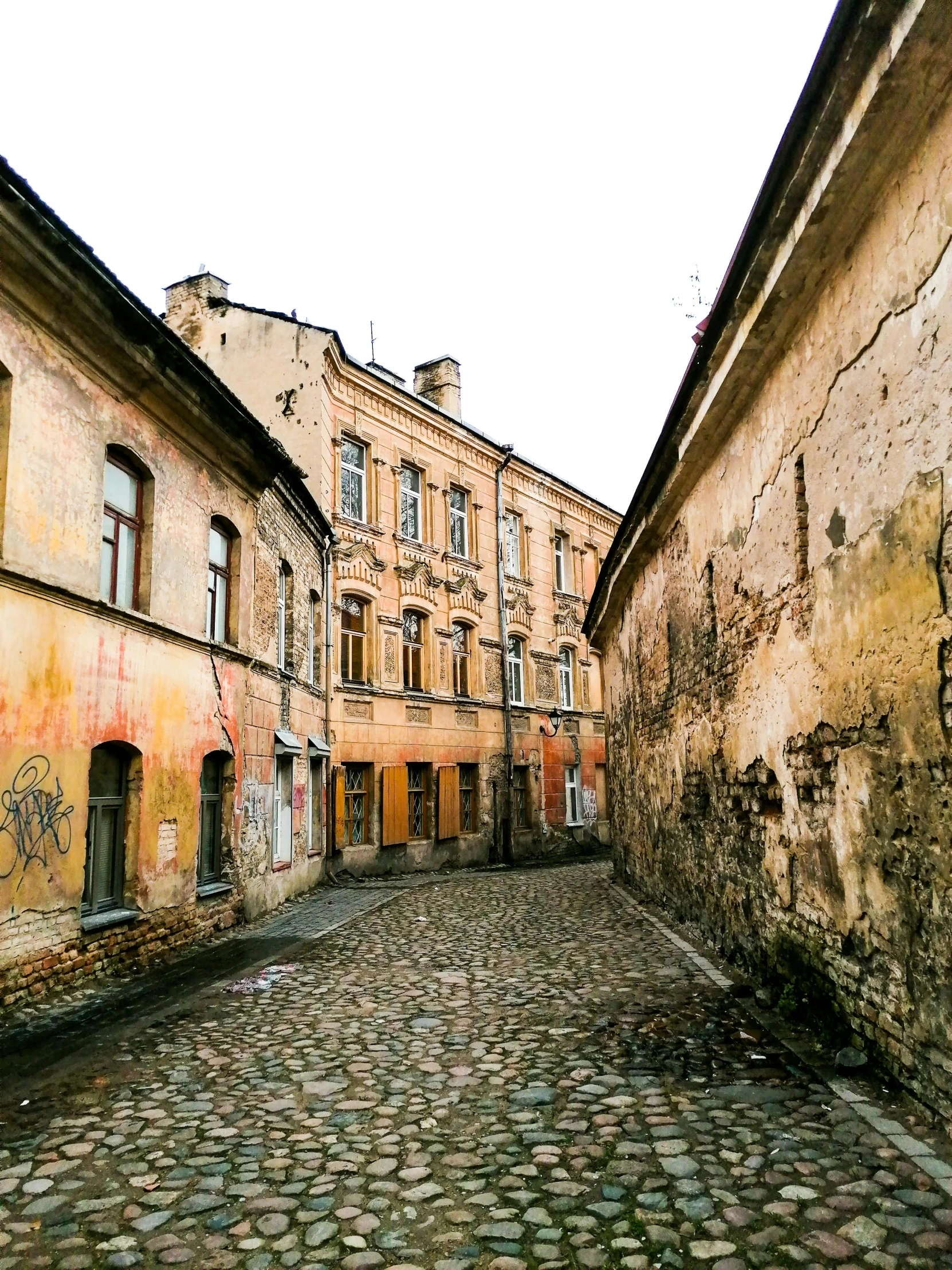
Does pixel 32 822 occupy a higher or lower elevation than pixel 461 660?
lower

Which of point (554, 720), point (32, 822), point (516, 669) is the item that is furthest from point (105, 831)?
point (554, 720)

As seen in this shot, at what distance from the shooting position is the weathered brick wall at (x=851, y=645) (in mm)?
3854

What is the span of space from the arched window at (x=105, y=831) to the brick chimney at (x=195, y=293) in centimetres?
1364

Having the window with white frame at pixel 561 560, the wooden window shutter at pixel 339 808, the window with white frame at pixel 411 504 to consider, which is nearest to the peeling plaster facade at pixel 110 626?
the wooden window shutter at pixel 339 808

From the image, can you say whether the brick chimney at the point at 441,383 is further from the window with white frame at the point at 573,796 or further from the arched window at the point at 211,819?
the arched window at the point at 211,819

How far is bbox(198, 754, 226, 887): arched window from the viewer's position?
33.9 ft

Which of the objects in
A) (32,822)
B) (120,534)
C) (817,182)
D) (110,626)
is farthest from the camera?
(120,534)

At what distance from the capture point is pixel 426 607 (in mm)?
20250

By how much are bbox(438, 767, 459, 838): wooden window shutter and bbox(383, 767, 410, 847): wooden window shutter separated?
123cm

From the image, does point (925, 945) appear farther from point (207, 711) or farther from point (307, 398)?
point (307, 398)

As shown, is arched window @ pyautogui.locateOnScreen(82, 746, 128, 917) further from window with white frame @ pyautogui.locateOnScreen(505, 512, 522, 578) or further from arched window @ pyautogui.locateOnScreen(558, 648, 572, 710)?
arched window @ pyautogui.locateOnScreen(558, 648, 572, 710)

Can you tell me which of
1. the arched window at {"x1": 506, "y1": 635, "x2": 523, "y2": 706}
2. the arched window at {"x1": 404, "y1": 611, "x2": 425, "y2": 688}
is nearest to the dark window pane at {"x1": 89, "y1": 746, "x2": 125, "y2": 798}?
the arched window at {"x1": 404, "y1": 611, "x2": 425, "y2": 688}

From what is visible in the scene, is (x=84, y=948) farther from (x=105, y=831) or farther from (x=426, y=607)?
(x=426, y=607)

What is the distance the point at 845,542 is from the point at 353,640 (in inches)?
569
